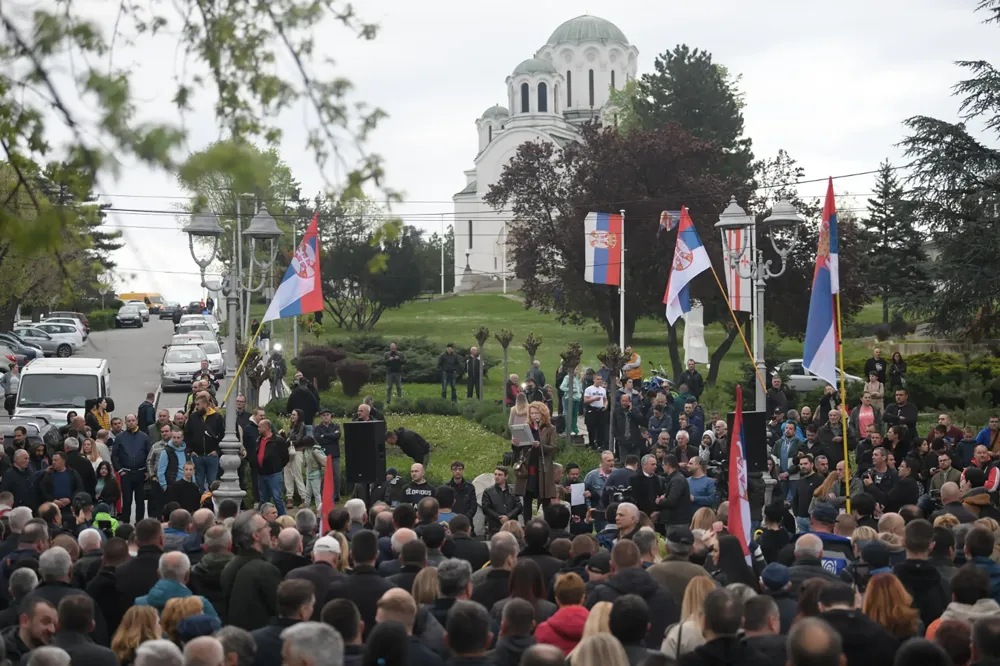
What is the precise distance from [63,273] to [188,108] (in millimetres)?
1067

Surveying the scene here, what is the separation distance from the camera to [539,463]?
16500mm

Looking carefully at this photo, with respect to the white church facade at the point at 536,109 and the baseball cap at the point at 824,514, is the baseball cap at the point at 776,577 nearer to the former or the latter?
the baseball cap at the point at 824,514

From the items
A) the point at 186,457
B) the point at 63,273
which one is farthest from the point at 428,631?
the point at 186,457

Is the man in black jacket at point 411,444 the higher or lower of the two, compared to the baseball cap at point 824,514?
lower

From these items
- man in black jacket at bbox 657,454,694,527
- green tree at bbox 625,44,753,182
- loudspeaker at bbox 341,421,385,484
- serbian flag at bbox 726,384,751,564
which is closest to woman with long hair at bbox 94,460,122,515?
loudspeaker at bbox 341,421,385,484

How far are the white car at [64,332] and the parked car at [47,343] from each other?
243 mm

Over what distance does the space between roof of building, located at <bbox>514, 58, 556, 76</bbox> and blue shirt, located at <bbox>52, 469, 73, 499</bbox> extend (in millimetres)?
83856

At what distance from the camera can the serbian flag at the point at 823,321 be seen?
15.5 m

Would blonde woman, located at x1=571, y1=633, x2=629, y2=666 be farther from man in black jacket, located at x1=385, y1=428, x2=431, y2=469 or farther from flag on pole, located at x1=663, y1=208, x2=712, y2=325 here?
flag on pole, located at x1=663, y1=208, x2=712, y2=325

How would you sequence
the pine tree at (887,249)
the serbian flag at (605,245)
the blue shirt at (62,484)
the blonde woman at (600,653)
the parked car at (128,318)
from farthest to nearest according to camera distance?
the parked car at (128,318)
the pine tree at (887,249)
the serbian flag at (605,245)
the blue shirt at (62,484)
the blonde woman at (600,653)

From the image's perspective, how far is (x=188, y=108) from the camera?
5973 millimetres

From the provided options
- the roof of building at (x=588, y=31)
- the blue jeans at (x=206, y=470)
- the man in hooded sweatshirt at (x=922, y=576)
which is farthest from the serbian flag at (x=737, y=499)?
the roof of building at (x=588, y=31)

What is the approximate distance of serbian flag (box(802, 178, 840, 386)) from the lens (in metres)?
15.5

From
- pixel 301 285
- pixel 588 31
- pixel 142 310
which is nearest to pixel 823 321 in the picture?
pixel 301 285
